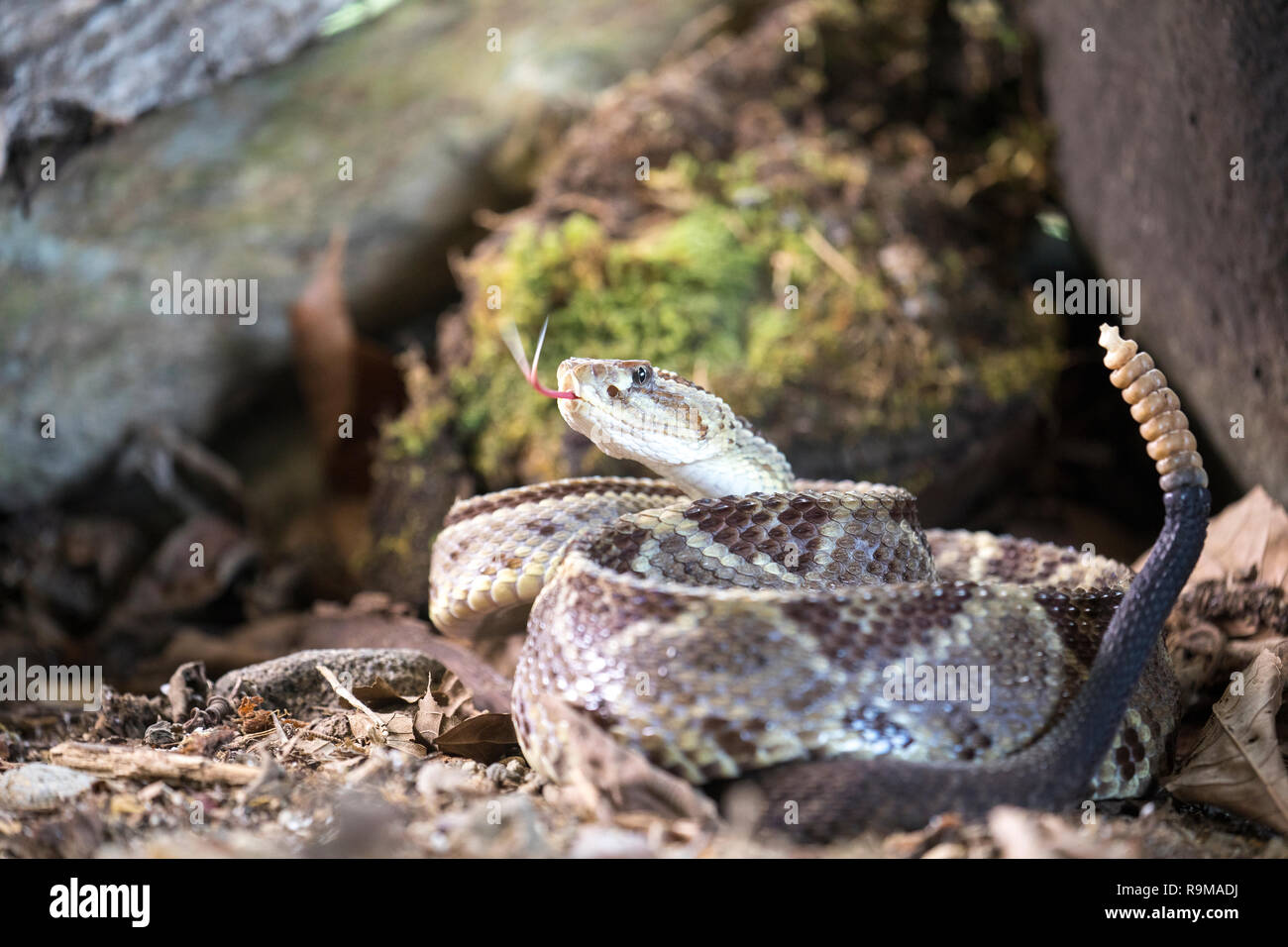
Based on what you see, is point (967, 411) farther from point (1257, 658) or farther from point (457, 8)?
point (457, 8)

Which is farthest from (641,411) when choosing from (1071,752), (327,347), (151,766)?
(327,347)

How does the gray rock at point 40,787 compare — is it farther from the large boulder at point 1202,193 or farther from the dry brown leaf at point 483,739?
the large boulder at point 1202,193

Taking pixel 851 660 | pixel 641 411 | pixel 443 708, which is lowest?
pixel 443 708

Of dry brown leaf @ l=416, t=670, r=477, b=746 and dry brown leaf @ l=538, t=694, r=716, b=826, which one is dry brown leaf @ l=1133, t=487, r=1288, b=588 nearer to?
dry brown leaf @ l=538, t=694, r=716, b=826

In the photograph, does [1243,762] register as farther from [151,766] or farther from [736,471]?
[151,766]

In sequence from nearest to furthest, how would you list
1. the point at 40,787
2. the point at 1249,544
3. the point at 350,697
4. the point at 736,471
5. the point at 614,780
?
1. the point at 614,780
2. the point at 40,787
3. the point at 350,697
4. the point at 736,471
5. the point at 1249,544
